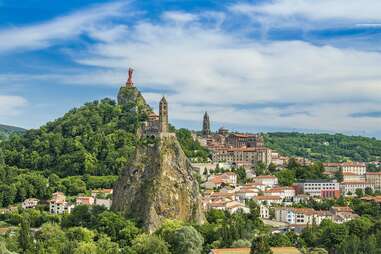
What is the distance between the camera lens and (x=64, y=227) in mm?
41719

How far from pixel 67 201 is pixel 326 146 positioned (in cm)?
5848

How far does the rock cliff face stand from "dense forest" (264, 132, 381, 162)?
44710 mm

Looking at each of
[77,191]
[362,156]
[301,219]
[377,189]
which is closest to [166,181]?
[301,219]

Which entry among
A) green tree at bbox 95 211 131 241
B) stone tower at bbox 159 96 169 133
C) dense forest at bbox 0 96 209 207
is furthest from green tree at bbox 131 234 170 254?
dense forest at bbox 0 96 209 207

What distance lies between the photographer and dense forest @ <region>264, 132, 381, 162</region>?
302 feet

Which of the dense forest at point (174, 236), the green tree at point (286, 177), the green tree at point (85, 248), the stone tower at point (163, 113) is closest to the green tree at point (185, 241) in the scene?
the dense forest at point (174, 236)

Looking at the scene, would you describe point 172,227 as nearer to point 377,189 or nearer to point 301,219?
point 301,219

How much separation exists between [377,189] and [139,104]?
24860 millimetres

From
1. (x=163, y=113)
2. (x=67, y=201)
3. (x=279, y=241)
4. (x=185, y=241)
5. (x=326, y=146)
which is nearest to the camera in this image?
(x=185, y=241)

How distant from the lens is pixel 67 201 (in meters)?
51.8

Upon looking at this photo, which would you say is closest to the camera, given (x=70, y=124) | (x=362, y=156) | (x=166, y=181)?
(x=166, y=181)

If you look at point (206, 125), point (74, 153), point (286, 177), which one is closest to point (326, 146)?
point (206, 125)

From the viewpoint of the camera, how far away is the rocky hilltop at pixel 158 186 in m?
42.7

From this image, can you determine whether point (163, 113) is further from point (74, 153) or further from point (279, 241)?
point (74, 153)
